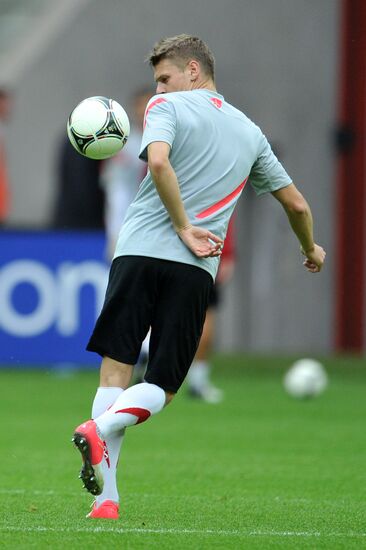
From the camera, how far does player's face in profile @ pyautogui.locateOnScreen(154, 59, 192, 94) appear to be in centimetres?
671

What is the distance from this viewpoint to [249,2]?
1911cm

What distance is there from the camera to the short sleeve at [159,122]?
6461mm

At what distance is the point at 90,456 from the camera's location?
6.26 meters

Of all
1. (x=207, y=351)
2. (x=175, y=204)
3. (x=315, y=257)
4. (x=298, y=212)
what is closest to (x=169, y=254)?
(x=175, y=204)

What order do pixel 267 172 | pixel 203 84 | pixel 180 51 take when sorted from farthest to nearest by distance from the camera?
pixel 267 172, pixel 203 84, pixel 180 51

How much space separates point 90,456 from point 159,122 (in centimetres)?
147

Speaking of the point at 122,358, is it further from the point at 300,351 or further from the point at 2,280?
the point at 300,351

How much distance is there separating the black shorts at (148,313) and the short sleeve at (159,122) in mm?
529

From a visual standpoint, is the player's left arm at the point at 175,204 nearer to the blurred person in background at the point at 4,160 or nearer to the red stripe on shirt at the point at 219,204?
the red stripe on shirt at the point at 219,204

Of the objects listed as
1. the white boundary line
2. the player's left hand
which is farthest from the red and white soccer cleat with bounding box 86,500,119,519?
the player's left hand

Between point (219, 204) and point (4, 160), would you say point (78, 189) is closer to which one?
point (4, 160)

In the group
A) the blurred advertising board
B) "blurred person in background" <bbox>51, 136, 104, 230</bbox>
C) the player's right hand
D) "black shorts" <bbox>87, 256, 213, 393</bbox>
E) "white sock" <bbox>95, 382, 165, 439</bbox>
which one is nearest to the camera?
"white sock" <bbox>95, 382, 165, 439</bbox>

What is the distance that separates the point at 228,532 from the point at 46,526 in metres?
0.79

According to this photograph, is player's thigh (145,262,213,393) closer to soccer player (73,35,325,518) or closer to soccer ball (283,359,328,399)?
soccer player (73,35,325,518)
